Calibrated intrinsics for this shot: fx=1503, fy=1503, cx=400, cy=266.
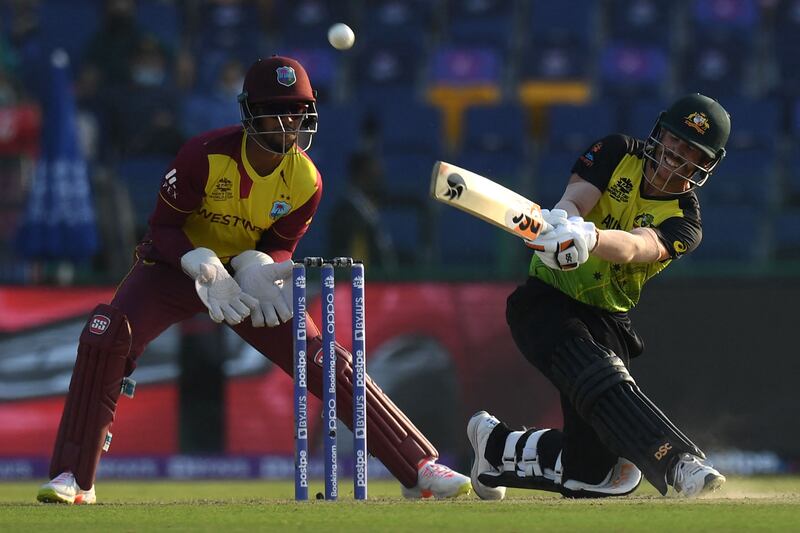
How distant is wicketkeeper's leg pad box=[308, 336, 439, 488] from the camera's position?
6477 mm

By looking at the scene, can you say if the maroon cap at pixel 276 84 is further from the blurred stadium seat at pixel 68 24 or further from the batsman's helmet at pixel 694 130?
the blurred stadium seat at pixel 68 24

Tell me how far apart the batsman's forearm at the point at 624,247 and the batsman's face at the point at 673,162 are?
395mm

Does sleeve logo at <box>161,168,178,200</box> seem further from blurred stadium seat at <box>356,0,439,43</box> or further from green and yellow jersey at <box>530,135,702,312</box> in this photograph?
blurred stadium seat at <box>356,0,439,43</box>

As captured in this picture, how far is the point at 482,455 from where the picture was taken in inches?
280

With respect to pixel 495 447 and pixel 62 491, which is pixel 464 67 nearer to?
pixel 495 447

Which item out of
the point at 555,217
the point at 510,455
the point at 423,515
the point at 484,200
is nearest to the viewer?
the point at 423,515

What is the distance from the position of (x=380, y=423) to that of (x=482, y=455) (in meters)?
0.78

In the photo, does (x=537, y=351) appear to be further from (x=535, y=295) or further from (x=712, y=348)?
(x=712, y=348)

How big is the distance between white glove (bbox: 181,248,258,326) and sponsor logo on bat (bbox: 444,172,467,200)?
114cm

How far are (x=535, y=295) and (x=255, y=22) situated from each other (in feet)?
31.0

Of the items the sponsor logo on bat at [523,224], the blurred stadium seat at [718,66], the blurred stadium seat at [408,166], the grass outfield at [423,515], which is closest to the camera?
the grass outfield at [423,515]

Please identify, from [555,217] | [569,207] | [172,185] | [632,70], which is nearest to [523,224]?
[555,217]

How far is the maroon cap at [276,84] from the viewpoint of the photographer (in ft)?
21.0

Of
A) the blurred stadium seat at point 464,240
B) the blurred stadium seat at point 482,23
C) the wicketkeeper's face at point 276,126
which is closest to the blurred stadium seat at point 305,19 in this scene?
the blurred stadium seat at point 482,23
